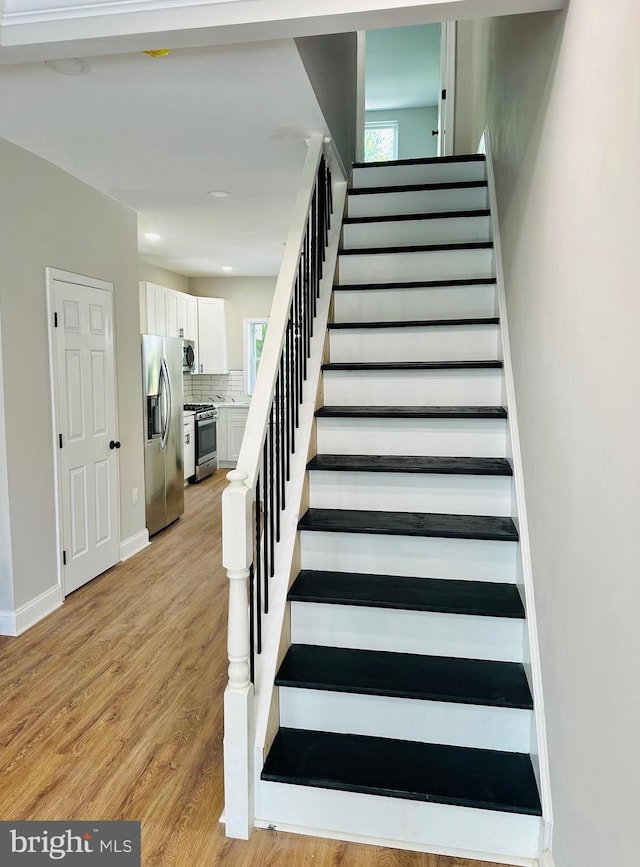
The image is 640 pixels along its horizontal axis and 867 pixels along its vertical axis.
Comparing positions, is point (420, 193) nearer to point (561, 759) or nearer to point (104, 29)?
point (104, 29)

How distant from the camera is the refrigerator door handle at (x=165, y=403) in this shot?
488 centimetres

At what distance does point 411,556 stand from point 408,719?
59cm

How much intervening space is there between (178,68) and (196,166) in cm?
112

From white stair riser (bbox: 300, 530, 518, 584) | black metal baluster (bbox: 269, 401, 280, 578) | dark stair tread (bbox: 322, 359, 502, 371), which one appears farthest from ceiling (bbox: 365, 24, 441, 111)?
white stair riser (bbox: 300, 530, 518, 584)

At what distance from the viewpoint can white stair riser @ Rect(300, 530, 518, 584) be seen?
2184 millimetres

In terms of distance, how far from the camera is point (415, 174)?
153 inches

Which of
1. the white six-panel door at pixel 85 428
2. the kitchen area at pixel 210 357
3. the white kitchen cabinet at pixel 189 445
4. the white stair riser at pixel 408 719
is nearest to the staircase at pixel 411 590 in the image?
the white stair riser at pixel 408 719

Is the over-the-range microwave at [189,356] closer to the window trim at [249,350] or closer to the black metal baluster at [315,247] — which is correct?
the window trim at [249,350]

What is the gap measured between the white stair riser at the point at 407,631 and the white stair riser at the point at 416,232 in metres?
2.27

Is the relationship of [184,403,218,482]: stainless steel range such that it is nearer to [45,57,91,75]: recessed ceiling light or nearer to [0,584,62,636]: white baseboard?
[0,584,62,636]: white baseboard

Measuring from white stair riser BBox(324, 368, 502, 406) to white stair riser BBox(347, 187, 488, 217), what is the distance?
1.41 m

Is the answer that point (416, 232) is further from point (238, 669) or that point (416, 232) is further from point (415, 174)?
point (238, 669)

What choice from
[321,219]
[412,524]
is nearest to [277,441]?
[412,524]

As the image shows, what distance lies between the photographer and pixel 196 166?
3.32 meters
